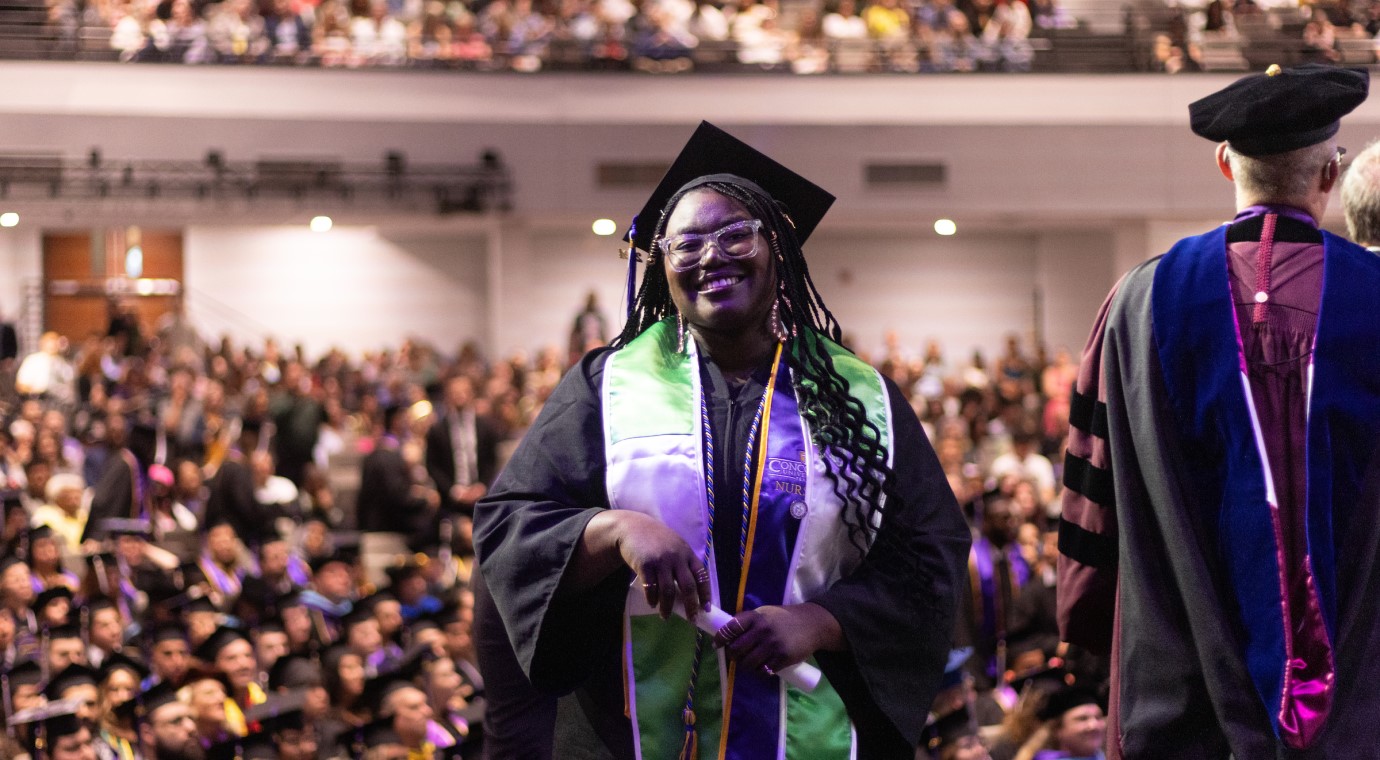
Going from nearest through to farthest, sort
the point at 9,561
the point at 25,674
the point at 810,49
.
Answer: the point at 25,674, the point at 9,561, the point at 810,49

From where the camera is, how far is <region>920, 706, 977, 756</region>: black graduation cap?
6.60 m

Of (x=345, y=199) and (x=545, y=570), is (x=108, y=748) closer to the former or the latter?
(x=545, y=570)

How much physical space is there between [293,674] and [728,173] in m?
6.34

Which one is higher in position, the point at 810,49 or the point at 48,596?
the point at 810,49

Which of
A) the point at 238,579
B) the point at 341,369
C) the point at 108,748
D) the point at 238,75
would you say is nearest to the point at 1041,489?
the point at 238,579

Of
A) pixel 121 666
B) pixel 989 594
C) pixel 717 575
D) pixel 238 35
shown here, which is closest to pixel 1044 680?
pixel 989 594

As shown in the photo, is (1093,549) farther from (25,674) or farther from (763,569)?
(25,674)

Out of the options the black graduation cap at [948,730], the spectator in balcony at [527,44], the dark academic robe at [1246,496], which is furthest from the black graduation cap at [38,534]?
the spectator in balcony at [527,44]

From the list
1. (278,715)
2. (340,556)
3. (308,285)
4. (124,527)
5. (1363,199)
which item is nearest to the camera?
(1363,199)

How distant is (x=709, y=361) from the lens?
271 centimetres

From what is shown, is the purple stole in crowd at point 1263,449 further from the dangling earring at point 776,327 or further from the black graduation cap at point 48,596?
the black graduation cap at point 48,596

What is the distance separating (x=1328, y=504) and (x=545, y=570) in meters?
1.18

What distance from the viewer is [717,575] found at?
251cm

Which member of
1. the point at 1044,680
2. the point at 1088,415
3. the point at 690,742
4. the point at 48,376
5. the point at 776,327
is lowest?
the point at 1044,680
